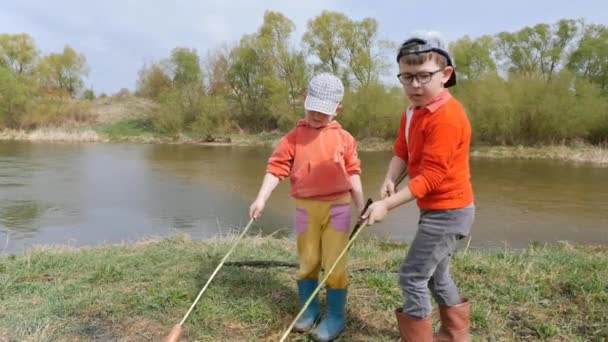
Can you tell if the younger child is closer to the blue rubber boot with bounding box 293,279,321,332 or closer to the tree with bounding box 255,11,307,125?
the blue rubber boot with bounding box 293,279,321,332

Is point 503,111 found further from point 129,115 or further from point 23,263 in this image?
point 129,115

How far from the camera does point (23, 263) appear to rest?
157 inches

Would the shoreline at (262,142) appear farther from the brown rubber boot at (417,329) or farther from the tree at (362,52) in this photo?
the brown rubber boot at (417,329)

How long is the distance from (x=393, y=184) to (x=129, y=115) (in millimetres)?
40809

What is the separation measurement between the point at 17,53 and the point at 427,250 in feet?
152

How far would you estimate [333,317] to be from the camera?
109 inches

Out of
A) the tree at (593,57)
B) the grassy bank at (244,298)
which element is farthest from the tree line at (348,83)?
the grassy bank at (244,298)

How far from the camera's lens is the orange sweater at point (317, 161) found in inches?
108

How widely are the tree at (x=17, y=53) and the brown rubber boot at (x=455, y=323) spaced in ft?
148

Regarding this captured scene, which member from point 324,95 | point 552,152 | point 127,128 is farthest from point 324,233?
point 127,128

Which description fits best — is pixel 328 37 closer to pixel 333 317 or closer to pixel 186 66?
pixel 186 66

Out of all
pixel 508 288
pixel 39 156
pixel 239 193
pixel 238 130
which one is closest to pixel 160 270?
pixel 508 288

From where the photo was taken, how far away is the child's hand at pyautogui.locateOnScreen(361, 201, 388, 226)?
2143mm

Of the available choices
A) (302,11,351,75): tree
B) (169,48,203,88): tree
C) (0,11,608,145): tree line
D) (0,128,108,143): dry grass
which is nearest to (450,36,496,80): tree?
(0,11,608,145): tree line
